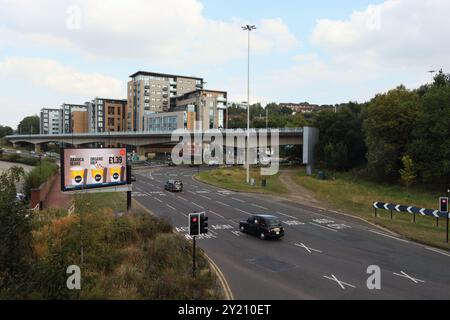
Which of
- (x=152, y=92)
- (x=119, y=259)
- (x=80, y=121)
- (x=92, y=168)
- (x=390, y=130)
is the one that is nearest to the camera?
(x=119, y=259)

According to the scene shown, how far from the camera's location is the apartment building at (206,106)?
12988 centimetres

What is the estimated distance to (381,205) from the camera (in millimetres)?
31094

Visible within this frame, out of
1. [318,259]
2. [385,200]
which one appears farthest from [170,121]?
[318,259]

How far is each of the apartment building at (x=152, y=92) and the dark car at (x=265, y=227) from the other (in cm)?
12501

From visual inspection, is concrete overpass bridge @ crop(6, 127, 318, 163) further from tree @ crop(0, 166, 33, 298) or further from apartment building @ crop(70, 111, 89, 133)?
apartment building @ crop(70, 111, 89, 133)

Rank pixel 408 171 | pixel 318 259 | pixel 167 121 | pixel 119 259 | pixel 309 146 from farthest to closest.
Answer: pixel 167 121 < pixel 309 146 < pixel 408 171 < pixel 318 259 < pixel 119 259

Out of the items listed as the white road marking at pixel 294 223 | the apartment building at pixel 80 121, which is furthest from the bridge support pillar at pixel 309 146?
the apartment building at pixel 80 121

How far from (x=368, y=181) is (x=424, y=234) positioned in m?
35.3

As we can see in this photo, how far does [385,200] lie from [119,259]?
105 feet

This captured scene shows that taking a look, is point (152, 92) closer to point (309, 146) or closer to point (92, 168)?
point (309, 146)

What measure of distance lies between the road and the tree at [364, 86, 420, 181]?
26835mm

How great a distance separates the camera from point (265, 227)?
2288 cm

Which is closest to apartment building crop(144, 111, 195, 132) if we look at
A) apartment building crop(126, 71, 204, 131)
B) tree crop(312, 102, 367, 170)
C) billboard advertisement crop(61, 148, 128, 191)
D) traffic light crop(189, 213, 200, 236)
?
apartment building crop(126, 71, 204, 131)
